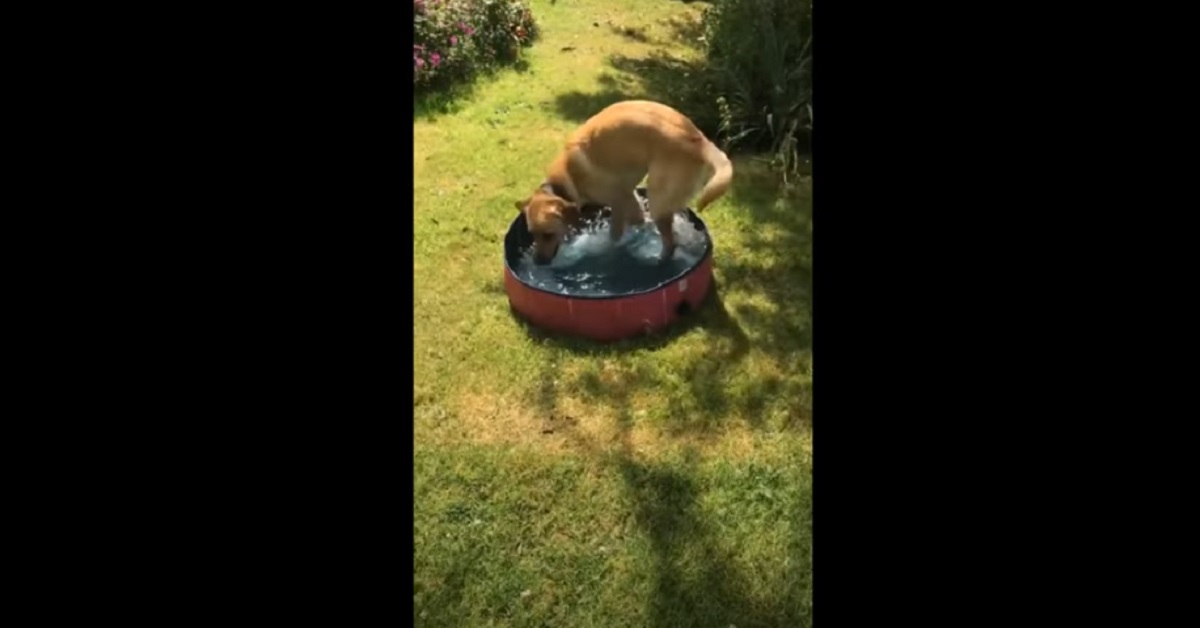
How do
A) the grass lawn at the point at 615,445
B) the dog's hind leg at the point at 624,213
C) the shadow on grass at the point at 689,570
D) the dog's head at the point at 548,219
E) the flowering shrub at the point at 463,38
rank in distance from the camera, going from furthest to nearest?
the flowering shrub at the point at 463,38 → the dog's hind leg at the point at 624,213 → the dog's head at the point at 548,219 → the grass lawn at the point at 615,445 → the shadow on grass at the point at 689,570

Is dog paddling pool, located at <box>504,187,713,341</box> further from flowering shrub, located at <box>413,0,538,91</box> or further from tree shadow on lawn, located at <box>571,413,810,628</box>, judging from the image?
flowering shrub, located at <box>413,0,538,91</box>

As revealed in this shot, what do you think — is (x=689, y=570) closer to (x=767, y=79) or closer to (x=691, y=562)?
(x=691, y=562)

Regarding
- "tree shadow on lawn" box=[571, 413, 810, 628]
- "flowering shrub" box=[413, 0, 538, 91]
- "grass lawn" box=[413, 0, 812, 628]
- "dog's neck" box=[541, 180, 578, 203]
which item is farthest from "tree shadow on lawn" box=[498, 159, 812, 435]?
"flowering shrub" box=[413, 0, 538, 91]

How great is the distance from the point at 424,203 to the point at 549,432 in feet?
10.1

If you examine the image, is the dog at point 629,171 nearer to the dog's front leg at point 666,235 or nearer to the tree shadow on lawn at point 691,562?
the dog's front leg at point 666,235

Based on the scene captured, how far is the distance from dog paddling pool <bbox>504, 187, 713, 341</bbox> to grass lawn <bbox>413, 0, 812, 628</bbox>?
0.12m

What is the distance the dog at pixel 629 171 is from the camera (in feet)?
17.2

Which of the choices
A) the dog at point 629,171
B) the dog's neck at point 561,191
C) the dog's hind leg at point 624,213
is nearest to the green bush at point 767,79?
the dog's hind leg at point 624,213

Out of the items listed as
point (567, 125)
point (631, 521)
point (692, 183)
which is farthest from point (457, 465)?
point (567, 125)

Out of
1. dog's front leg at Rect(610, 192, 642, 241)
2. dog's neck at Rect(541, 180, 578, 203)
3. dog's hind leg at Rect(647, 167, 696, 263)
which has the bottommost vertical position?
dog's front leg at Rect(610, 192, 642, 241)

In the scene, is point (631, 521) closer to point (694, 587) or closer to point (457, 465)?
point (694, 587)

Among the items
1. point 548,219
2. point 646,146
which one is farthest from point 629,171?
point 548,219

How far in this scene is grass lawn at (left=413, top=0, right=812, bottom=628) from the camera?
11.9 ft

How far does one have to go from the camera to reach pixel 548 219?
5.45m
